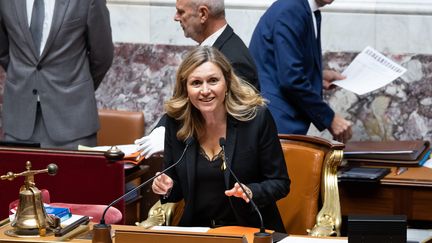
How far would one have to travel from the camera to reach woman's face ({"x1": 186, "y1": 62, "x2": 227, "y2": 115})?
4.56 metres

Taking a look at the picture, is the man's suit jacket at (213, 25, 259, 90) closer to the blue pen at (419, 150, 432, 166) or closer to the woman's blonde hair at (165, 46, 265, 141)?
the woman's blonde hair at (165, 46, 265, 141)

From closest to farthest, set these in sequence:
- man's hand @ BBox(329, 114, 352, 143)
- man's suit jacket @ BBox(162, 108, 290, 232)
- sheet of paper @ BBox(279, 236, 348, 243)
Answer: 1. sheet of paper @ BBox(279, 236, 348, 243)
2. man's suit jacket @ BBox(162, 108, 290, 232)
3. man's hand @ BBox(329, 114, 352, 143)

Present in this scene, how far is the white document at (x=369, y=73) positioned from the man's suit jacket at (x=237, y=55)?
1.08 meters

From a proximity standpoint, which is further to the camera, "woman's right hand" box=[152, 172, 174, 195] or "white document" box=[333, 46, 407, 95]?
"white document" box=[333, 46, 407, 95]

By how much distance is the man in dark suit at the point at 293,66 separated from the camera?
19.2ft

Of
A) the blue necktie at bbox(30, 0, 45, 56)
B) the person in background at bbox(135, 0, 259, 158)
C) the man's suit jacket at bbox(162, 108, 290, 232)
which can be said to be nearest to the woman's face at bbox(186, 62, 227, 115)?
the man's suit jacket at bbox(162, 108, 290, 232)

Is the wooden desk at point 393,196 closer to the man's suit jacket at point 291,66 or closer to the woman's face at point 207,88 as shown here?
the man's suit jacket at point 291,66

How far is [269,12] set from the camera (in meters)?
6.01

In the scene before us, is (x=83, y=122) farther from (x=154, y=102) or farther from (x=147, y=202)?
(x=154, y=102)

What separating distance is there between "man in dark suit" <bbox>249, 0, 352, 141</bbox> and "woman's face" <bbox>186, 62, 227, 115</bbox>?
50.2 inches

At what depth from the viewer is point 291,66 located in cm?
582

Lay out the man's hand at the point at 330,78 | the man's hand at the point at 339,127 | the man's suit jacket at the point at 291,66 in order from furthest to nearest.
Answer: the man's hand at the point at 330,78 < the man's hand at the point at 339,127 < the man's suit jacket at the point at 291,66

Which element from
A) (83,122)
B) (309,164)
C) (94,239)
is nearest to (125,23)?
(83,122)

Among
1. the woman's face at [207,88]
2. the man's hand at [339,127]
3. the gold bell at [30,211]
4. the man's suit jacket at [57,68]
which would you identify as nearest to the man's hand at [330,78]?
the man's hand at [339,127]
